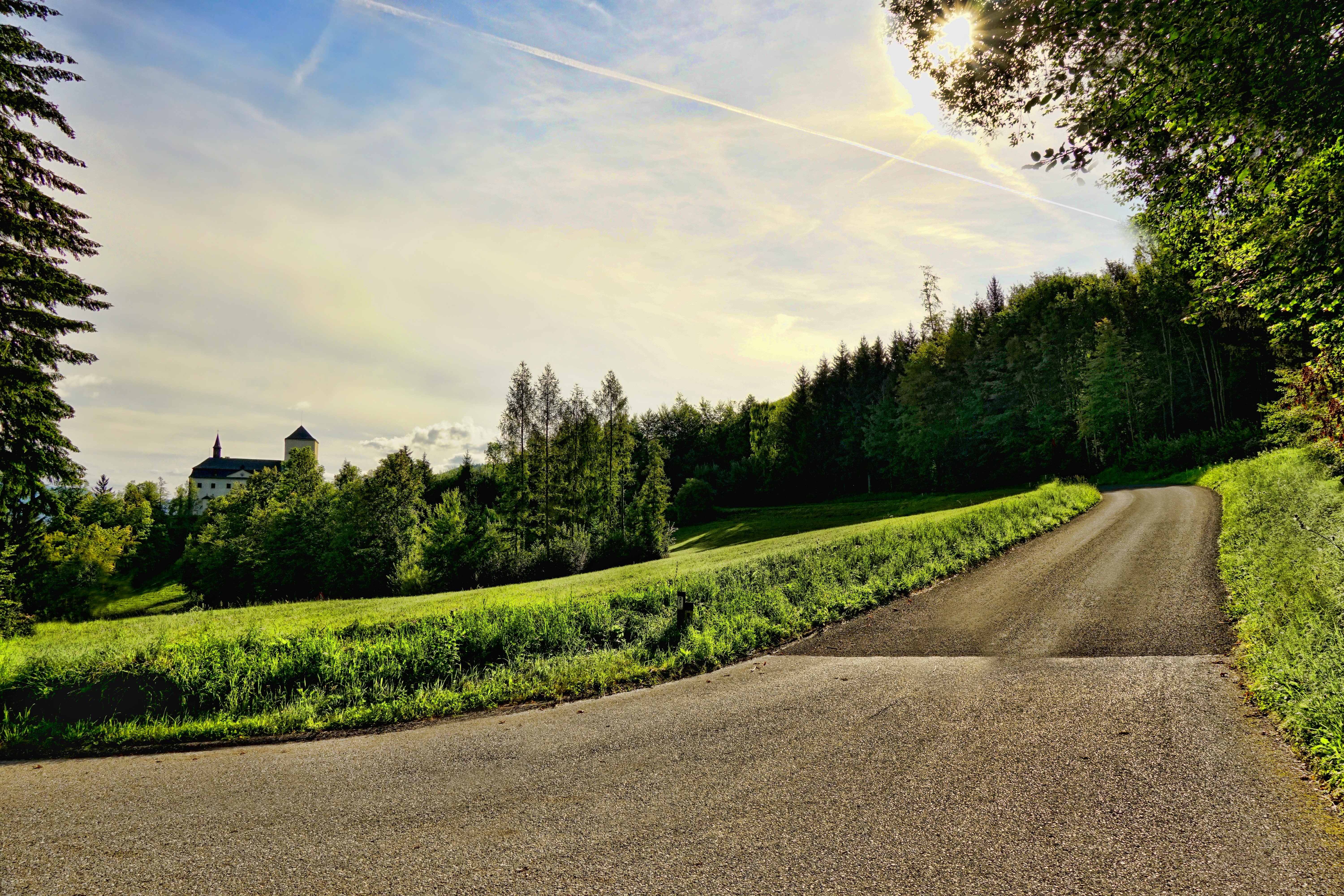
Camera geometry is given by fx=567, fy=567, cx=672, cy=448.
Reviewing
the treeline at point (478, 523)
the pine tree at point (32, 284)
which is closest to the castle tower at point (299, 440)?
the treeline at point (478, 523)

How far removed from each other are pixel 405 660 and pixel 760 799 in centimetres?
628

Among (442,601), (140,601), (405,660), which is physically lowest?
(140,601)

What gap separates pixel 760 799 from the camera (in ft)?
15.0

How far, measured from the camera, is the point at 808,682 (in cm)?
740

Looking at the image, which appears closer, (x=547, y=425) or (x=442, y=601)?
(x=442, y=601)

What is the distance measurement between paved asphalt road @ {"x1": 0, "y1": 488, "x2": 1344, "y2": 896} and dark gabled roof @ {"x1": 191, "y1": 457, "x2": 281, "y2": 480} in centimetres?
15636

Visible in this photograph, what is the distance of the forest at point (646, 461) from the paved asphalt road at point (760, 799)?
24295 mm

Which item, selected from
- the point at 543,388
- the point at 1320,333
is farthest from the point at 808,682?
the point at 543,388

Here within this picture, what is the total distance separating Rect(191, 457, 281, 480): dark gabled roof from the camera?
137750 mm

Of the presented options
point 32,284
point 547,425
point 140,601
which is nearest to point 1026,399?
point 547,425

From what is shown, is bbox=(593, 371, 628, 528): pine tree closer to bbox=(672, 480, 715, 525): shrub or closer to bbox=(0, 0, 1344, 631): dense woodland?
bbox=(0, 0, 1344, 631): dense woodland

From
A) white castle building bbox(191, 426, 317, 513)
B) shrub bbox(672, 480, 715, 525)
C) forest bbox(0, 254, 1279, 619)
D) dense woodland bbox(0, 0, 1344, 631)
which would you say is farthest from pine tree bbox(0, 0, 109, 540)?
white castle building bbox(191, 426, 317, 513)

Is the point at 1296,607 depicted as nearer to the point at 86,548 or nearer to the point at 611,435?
the point at 611,435

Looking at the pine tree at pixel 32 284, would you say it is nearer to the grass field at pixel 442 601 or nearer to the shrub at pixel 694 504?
the grass field at pixel 442 601
